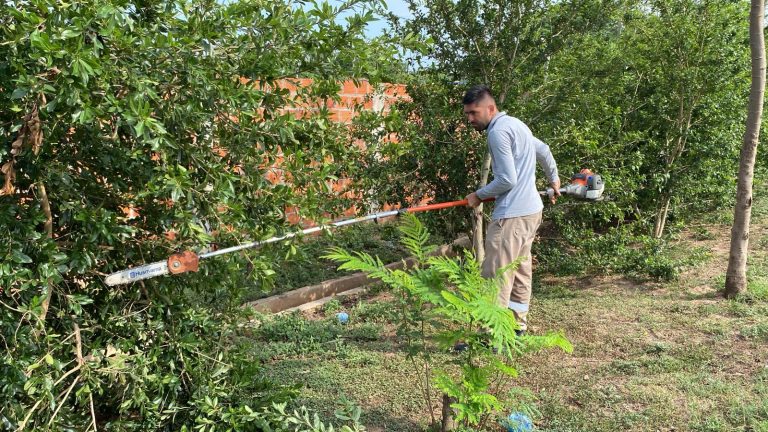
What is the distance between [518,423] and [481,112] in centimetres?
218

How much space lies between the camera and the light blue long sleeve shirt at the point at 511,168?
4.26 metres

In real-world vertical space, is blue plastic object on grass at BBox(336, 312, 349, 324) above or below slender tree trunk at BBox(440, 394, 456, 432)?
below

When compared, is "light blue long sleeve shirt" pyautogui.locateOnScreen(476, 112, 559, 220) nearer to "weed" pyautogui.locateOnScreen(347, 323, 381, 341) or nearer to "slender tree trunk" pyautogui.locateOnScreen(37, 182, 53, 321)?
"weed" pyautogui.locateOnScreen(347, 323, 381, 341)

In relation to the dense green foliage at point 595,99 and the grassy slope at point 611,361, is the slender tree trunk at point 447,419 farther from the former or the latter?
the dense green foliage at point 595,99

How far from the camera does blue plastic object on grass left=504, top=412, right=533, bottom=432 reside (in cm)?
321

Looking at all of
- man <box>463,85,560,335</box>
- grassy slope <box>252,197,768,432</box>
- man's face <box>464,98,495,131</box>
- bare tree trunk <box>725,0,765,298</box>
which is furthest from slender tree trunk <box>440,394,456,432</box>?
bare tree trunk <box>725,0,765,298</box>

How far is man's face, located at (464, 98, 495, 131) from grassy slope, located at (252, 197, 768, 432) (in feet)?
5.63

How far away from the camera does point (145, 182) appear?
8.50 feet

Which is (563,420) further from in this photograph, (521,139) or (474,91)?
(474,91)

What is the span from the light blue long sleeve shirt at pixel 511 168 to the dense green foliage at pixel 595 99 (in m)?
0.74

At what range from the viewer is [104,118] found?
2.27 metres

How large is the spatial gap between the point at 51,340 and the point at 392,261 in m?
4.82

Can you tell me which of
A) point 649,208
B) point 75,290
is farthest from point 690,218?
point 75,290

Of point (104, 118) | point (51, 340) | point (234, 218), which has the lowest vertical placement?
point (51, 340)
